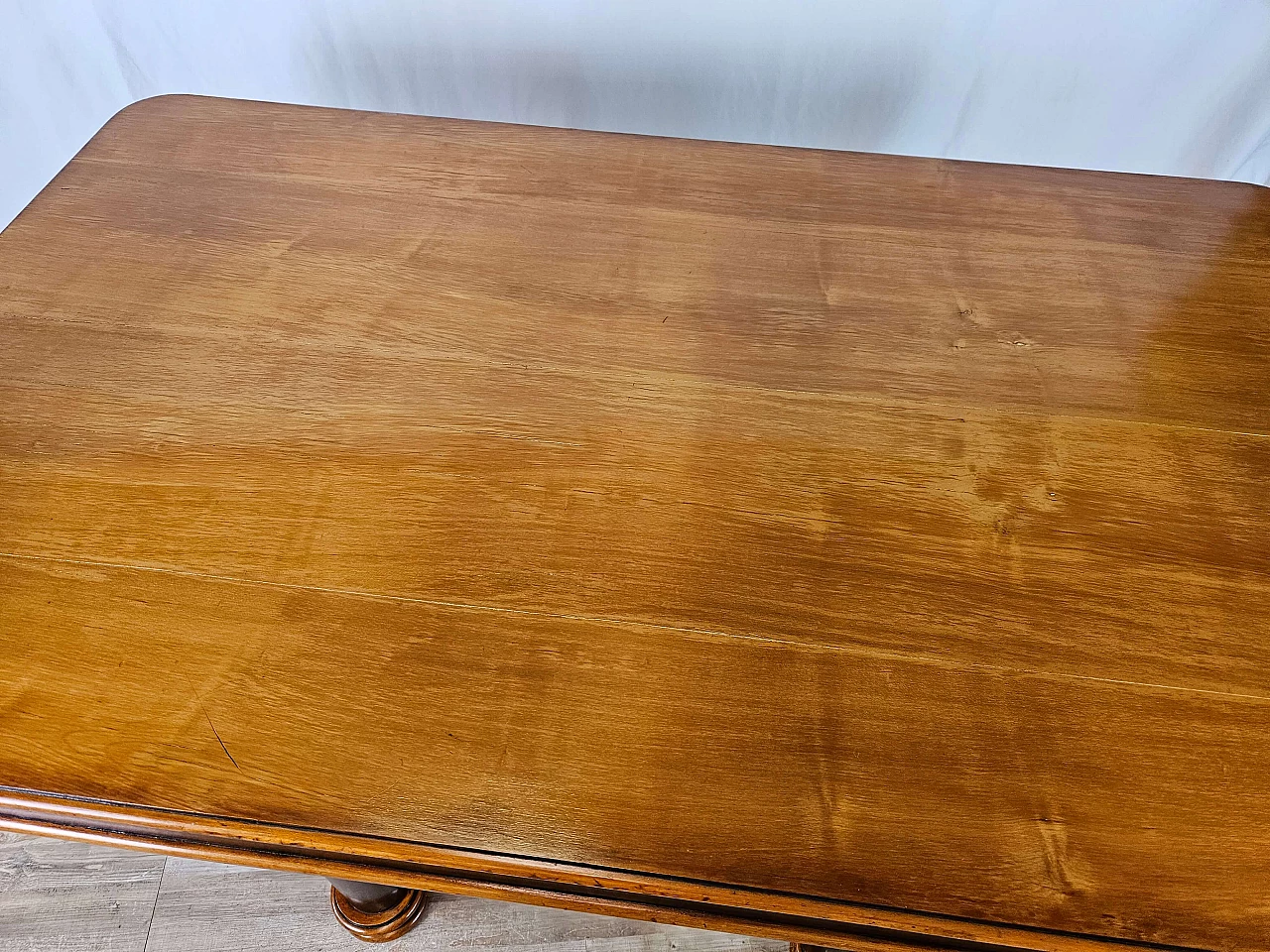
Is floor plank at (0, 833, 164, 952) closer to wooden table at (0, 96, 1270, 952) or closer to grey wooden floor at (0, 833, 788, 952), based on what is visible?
grey wooden floor at (0, 833, 788, 952)

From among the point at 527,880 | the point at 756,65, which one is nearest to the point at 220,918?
the point at 527,880

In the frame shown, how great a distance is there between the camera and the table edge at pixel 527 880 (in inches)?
16.1

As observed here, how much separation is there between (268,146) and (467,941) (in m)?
0.83

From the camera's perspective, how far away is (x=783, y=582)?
518 millimetres

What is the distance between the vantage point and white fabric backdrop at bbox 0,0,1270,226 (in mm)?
974

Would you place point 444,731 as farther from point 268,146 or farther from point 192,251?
point 268,146

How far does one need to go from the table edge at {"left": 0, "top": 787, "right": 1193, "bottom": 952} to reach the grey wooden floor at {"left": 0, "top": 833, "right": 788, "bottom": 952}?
20.9 inches

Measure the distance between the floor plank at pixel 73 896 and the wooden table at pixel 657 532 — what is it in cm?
59

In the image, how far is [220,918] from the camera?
92 cm

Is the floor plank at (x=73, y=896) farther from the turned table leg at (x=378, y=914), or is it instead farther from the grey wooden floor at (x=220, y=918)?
the turned table leg at (x=378, y=914)

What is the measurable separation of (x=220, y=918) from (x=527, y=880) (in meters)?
0.67

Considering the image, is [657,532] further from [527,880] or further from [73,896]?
→ [73,896]

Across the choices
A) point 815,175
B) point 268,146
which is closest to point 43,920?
point 268,146

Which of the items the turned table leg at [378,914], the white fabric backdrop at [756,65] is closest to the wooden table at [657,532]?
the white fabric backdrop at [756,65]
